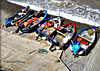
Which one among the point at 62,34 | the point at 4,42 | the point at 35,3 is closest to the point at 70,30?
the point at 62,34

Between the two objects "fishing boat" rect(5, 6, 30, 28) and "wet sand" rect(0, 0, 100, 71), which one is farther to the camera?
"fishing boat" rect(5, 6, 30, 28)

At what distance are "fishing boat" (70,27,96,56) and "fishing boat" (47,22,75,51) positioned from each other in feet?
2.76

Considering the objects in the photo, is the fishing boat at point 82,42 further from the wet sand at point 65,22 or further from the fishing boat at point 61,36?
the fishing boat at point 61,36

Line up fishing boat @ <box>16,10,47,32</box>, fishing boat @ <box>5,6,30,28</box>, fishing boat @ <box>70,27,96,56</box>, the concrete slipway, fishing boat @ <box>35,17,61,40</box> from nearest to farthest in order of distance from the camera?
the concrete slipway → fishing boat @ <box>70,27,96,56</box> → fishing boat @ <box>35,17,61,40</box> → fishing boat @ <box>16,10,47,32</box> → fishing boat @ <box>5,6,30,28</box>

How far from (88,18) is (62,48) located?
767cm

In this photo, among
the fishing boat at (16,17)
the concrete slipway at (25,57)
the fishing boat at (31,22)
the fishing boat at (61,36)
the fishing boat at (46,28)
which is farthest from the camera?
the fishing boat at (16,17)

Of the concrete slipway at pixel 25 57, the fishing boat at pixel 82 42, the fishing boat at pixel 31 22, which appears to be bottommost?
the concrete slipway at pixel 25 57

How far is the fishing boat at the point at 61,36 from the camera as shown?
13.8 metres

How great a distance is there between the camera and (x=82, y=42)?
45.0 feet

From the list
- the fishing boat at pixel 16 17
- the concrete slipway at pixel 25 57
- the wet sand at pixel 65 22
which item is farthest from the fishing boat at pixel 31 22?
the concrete slipway at pixel 25 57

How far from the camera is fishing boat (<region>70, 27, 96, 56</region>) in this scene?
41.2 ft

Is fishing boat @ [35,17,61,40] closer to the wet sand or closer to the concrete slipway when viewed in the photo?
the concrete slipway

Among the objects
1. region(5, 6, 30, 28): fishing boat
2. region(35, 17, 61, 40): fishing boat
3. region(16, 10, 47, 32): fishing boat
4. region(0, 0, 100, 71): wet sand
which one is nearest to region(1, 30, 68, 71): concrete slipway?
region(0, 0, 100, 71): wet sand

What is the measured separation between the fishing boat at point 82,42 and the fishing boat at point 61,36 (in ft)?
2.76
